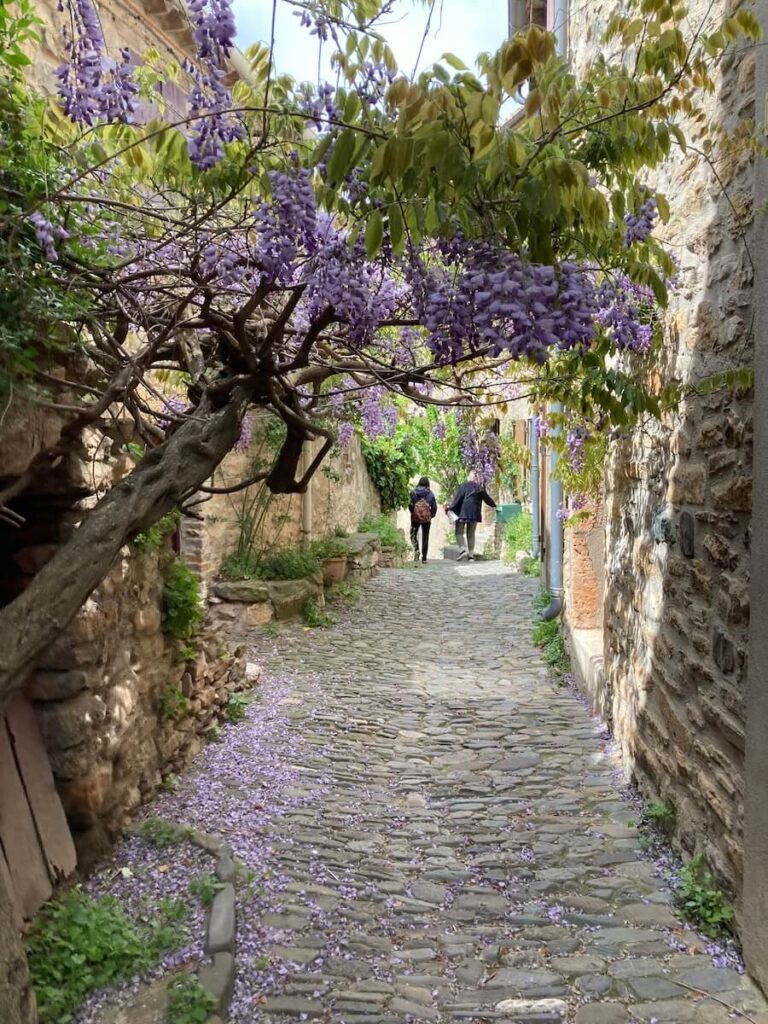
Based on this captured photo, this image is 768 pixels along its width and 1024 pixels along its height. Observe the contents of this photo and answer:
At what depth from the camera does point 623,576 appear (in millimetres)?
4422

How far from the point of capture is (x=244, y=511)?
8.05 metres

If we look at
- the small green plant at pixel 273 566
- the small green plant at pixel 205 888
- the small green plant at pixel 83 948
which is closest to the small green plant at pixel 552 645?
the small green plant at pixel 273 566

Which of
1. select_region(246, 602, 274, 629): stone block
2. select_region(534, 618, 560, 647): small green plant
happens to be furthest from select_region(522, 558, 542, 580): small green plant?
select_region(246, 602, 274, 629): stone block

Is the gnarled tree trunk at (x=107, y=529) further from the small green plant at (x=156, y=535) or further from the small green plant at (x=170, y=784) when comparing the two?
the small green plant at (x=170, y=784)

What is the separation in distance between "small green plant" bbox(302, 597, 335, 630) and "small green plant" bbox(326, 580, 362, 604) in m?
0.86

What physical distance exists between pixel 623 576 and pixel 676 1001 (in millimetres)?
2372

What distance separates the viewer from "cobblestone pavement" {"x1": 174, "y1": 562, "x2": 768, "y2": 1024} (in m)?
2.42

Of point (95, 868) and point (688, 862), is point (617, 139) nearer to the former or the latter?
point (688, 862)

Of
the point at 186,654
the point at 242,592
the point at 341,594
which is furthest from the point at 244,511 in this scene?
the point at 186,654

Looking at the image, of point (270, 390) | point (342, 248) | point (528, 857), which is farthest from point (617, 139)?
point (528, 857)

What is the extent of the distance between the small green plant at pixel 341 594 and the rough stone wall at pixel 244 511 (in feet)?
2.22

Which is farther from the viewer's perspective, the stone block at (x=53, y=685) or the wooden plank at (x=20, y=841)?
the stone block at (x=53, y=685)

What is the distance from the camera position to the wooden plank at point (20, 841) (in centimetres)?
258

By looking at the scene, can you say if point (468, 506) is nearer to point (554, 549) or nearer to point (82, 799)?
point (554, 549)
